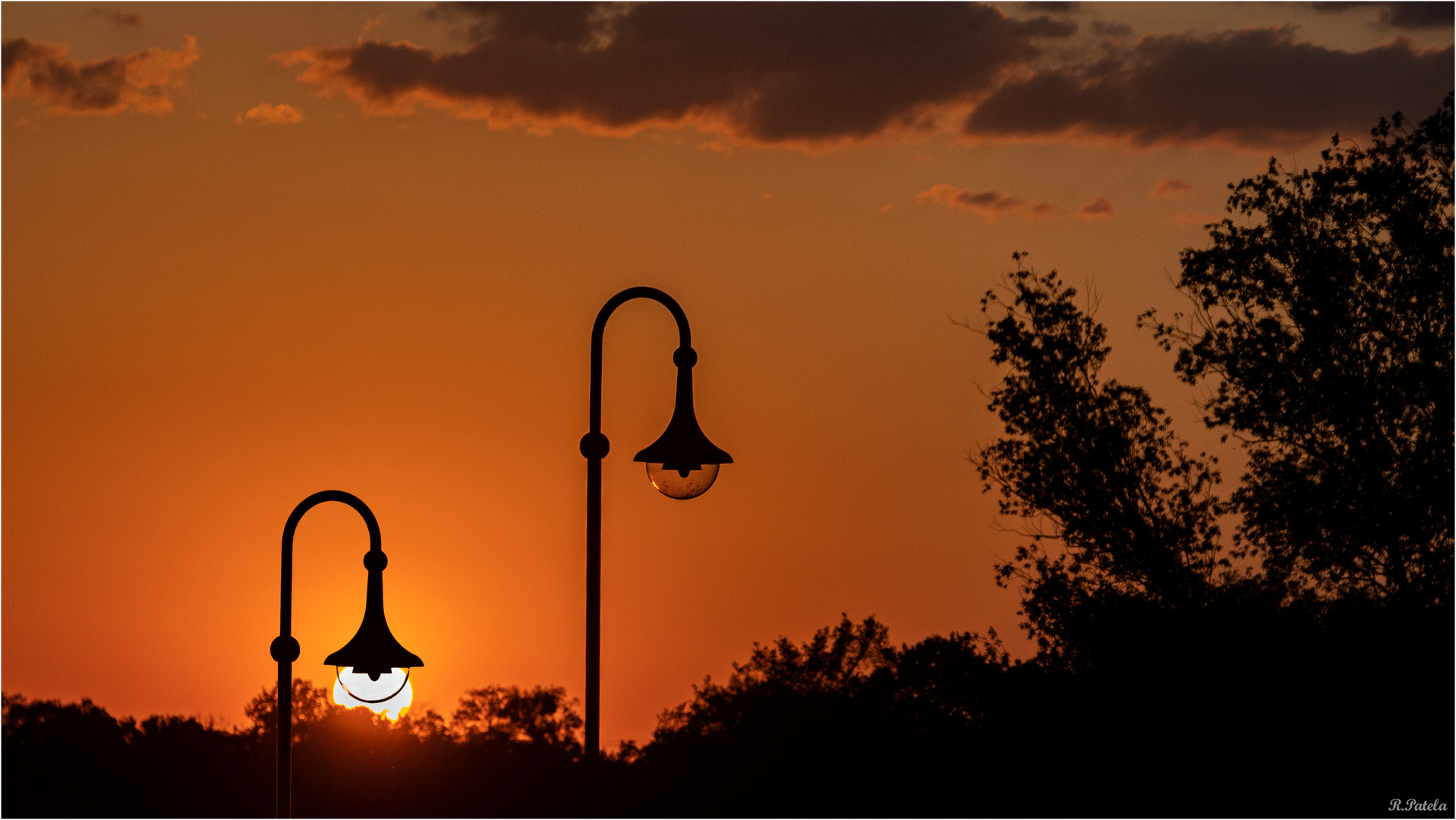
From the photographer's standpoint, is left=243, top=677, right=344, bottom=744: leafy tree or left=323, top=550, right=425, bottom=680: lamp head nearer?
left=323, top=550, right=425, bottom=680: lamp head

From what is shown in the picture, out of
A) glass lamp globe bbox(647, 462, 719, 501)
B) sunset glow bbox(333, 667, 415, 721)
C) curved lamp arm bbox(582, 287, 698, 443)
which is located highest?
curved lamp arm bbox(582, 287, 698, 443)

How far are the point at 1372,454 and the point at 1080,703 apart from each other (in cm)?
684

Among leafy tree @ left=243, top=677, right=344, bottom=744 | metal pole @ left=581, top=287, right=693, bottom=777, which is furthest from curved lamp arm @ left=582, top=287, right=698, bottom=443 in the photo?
leafy tree @ left=243, top=677, right=344, bottom=744

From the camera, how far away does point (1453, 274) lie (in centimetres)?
2534

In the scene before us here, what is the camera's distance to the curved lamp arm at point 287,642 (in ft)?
40.5

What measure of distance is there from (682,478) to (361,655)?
322 centimetres

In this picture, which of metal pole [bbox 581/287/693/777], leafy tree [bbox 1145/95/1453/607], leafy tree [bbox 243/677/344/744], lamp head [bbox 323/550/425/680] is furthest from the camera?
leafy tree [bbox 243/677/344/744]

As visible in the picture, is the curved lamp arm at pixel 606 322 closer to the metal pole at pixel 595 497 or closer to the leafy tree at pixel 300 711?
the metal pole at pixel 595 497

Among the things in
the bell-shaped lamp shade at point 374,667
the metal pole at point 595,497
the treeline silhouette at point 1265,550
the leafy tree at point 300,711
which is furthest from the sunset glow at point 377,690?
the leafy tree at point 300,711

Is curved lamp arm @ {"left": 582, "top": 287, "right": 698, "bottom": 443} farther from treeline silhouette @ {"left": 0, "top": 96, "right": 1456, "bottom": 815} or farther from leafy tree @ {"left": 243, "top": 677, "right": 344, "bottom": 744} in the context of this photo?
leafy tree @ {"left": 243, "top": 677, "right": 344, "bottom": 744}

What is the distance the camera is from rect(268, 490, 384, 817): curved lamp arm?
12.4 meters

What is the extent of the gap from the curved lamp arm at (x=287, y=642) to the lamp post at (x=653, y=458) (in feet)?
8.66

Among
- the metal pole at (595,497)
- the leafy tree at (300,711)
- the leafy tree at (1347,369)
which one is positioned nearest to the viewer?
the metal pole at (595,497)

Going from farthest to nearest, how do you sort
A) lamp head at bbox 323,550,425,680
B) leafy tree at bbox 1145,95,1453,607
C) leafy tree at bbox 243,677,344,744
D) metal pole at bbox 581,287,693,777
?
1. leafy tree at bbox 243,677,344,744
2. leafy tree at bbox 1145,95,1453,607
3. lamp head at bbox 323,550,425,680
4. metal pole at bbox 581,287,693,777
